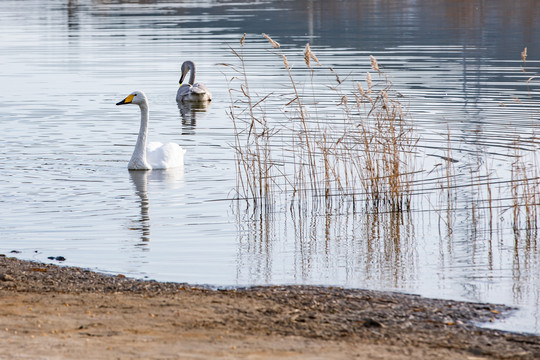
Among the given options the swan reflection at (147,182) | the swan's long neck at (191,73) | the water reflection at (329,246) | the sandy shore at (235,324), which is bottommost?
the sandy shore at (235,324)

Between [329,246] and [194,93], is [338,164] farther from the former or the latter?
[194,93]

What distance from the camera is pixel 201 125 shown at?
67.4 feet

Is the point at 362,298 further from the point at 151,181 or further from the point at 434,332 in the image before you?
the point at 151,181

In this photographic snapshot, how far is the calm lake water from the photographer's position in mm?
9703

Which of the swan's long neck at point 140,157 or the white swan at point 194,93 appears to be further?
the white swan at point 194,93

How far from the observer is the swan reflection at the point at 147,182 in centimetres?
1225

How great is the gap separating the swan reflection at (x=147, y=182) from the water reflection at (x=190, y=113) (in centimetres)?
402

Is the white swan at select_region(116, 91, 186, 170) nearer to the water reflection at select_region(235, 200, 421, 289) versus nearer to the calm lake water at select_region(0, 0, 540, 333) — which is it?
the calm lake water at select_region(0, 0, 540, 333)

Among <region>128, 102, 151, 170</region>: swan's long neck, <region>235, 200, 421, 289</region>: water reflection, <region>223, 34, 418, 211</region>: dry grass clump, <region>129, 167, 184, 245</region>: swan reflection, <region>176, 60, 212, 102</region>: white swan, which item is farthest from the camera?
<region>176, 60, 212, 102</region>: white swan

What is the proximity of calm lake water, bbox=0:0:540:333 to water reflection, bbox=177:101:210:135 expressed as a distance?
0.12m

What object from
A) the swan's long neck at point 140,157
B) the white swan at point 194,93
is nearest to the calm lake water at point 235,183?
the swan's long neck at point 140,157

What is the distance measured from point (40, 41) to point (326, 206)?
111ft

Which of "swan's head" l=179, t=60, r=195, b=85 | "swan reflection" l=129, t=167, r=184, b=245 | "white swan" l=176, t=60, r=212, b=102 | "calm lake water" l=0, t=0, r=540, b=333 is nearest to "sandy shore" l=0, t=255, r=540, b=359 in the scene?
"calm lake water" l=0, t=0, r=540, b=333

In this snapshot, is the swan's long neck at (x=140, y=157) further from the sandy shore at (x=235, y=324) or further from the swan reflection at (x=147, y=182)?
the sandy shore at (x=235, y=324)
